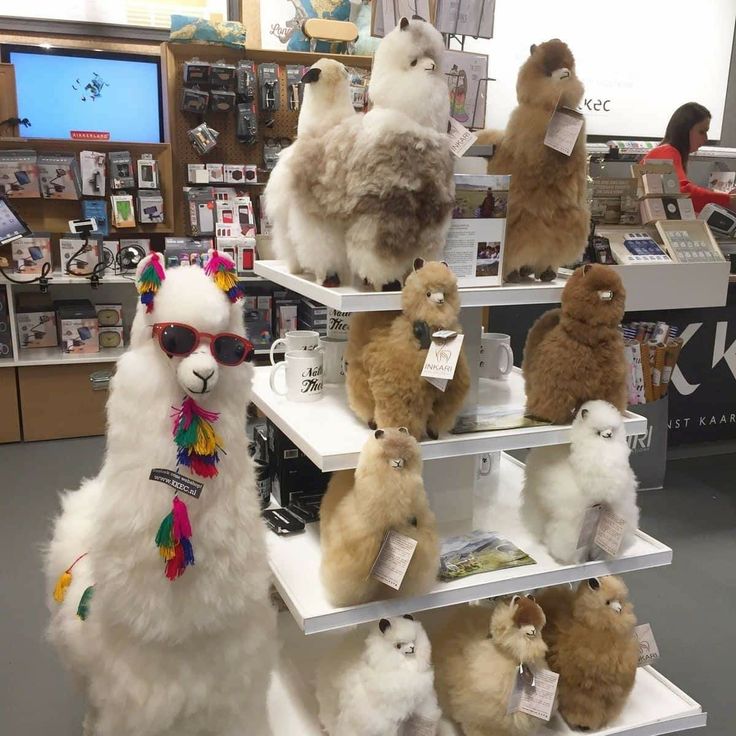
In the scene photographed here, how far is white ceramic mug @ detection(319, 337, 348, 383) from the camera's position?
1.89 metres

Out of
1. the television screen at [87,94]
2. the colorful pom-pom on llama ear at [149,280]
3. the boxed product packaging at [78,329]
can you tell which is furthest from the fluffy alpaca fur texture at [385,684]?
the television screen at [87,94]

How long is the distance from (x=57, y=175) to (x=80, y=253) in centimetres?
45

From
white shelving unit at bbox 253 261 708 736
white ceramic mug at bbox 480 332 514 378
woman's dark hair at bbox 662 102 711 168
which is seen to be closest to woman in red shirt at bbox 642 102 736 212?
woman's dark hair at bbox 662 102 711 168

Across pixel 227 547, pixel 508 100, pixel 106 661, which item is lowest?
pixel 106 661

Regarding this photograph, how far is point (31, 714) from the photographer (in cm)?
196

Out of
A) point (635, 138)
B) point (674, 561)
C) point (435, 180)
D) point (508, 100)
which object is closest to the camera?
point (435, 180)

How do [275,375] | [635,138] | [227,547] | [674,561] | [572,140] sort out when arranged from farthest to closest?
[635,138]
[674,561]
[275,375]
[572,140]
[227,547]

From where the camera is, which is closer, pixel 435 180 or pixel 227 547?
pixel 227 547

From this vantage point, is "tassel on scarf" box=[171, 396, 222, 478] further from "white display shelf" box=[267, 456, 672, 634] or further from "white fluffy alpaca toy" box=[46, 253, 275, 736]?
"white display shelf" box=[267, 456, 672, 634]

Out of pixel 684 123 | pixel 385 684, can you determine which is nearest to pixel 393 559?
pixel 385 684

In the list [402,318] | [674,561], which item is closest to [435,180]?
[402,318]

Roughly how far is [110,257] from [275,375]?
99.4 inches

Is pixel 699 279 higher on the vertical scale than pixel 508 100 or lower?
lower

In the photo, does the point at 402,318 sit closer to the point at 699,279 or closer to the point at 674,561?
the point at 674,561
